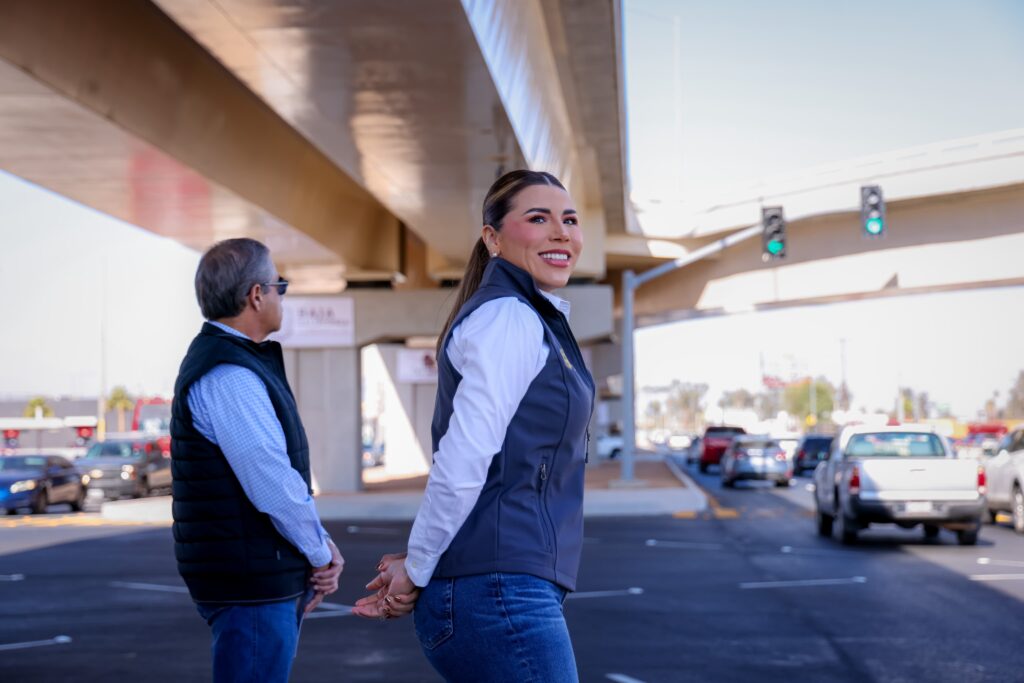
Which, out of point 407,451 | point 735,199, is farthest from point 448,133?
point 407,451

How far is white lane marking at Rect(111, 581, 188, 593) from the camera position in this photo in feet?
45.5

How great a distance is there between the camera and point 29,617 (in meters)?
11.8

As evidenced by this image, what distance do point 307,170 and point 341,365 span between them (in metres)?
9.78

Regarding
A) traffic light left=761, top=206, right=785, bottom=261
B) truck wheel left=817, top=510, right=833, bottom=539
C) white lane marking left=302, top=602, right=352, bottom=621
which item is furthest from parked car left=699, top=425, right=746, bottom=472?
white lane marking left=302, top=602, right=352, bottom=621

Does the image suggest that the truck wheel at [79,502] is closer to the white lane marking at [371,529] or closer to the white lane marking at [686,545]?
the white lane marking at [371,529]

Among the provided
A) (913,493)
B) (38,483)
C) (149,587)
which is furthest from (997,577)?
(38,483)

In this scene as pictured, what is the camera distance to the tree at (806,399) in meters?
167

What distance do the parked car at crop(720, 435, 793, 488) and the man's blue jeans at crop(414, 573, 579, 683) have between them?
115 feet

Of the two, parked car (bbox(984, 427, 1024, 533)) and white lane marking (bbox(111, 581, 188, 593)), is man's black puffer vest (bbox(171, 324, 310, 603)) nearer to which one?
white lane marking (bbox(111, 581, 188, 593))

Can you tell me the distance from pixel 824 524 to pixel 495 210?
700 inches

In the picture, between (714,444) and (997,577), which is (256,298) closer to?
(997,577)

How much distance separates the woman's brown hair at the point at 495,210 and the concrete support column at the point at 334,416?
3068 cm

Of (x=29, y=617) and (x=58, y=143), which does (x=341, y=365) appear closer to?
(x=58, y=143)

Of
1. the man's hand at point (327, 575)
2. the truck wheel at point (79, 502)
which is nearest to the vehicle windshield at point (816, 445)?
the truck wheel at point (79, 502)
